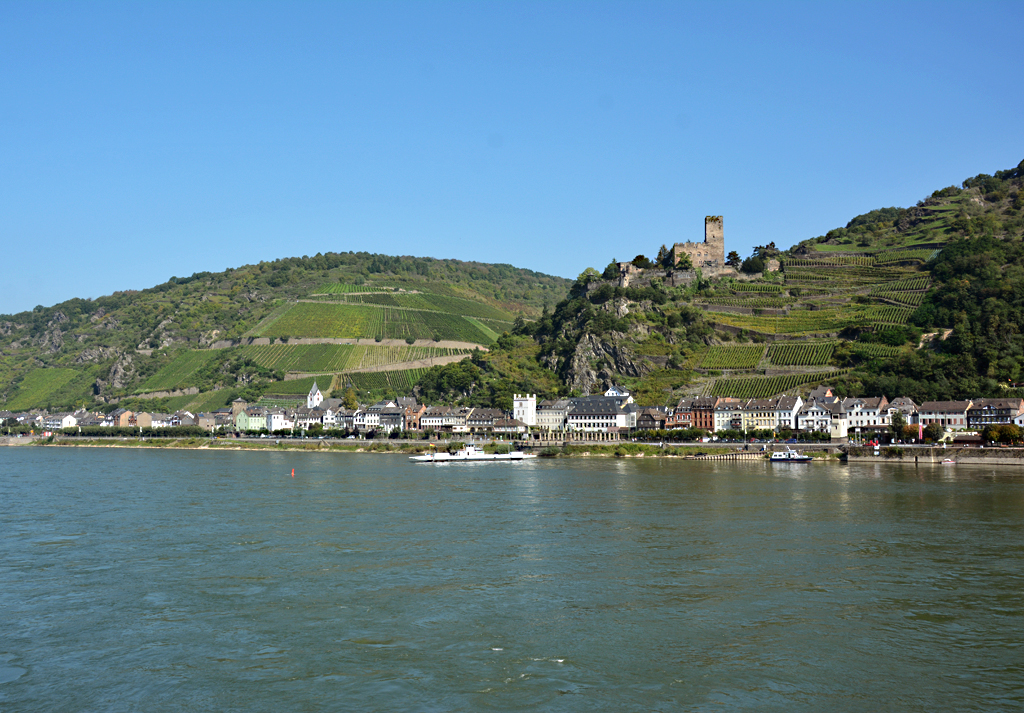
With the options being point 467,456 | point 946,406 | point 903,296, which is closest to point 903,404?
point 946,406

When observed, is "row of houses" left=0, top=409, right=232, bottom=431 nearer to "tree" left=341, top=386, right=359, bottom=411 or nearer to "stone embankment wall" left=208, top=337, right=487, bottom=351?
"tree" left=341, top=386, right=359, bottom=411

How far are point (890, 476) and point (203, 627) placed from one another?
136ft

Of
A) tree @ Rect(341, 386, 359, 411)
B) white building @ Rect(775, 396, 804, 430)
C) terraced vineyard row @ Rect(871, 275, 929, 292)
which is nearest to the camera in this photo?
white building @ Rect(775, 396, 804, 430)

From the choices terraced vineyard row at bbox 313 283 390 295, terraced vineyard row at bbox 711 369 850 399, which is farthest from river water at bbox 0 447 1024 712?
terraced vineyard row at bbox 313 283 390 295

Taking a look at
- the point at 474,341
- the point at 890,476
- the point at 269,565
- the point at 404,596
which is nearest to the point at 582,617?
the point at 404,596

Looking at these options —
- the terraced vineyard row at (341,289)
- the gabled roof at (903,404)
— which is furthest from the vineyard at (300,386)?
the gabled roof at (903,404)

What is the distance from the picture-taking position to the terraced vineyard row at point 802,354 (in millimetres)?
78875

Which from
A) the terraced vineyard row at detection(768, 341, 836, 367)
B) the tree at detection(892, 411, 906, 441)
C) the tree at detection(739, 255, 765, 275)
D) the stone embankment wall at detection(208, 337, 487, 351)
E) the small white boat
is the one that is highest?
the tree at detection(739, 255, 765, 275)

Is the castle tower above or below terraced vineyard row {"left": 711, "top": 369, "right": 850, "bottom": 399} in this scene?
above

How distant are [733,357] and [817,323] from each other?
9.68 metres

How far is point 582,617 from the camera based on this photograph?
58.2 ft

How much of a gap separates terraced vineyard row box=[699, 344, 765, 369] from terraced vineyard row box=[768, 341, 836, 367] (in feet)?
4.61

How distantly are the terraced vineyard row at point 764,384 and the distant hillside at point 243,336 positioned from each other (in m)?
43.3

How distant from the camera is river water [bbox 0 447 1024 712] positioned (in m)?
13.8
